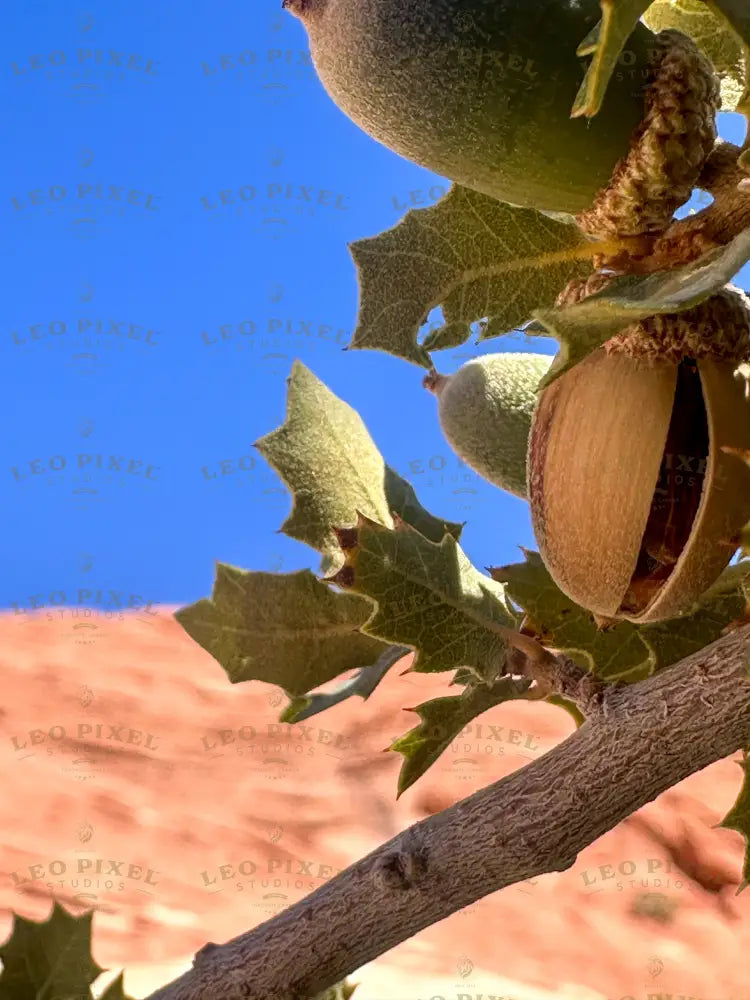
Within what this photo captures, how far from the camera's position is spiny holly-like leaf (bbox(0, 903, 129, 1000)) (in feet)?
2.20

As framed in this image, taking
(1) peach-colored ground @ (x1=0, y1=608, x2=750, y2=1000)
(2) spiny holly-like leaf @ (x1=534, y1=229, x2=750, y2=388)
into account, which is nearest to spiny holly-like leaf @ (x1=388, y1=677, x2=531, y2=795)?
(2) spiny holly-like leaf @ (x1=534, y1=229, x2=750, y2=388)

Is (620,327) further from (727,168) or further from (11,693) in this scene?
(11,693)

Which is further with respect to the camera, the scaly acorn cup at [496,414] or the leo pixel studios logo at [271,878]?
the leo pixel studios logo at [271,878]

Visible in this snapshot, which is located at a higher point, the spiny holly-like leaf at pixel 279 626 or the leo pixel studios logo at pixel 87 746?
the leo pixel studios logo at pixel 87 746

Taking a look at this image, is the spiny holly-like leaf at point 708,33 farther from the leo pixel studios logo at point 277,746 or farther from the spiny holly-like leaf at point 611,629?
the leo pixel studios logo at point 277,746

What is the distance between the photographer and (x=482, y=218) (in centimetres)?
44

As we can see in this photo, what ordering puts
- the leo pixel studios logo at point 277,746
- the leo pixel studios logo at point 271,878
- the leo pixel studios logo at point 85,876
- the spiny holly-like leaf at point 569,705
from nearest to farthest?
the spiny holly-like leaf at point 569,705 → the leo pixel studios logo at point 85,876 → the leo pixel studios logo at point 271,878 → the leo pixel studios logo at point 277,746

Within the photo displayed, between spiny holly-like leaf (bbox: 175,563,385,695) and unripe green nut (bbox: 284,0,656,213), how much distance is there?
0.27 metres

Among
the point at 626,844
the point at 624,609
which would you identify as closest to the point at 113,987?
the point at 624,609

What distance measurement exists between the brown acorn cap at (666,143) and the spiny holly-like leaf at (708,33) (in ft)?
0.32

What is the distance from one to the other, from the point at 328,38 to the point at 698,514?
0.73 ft

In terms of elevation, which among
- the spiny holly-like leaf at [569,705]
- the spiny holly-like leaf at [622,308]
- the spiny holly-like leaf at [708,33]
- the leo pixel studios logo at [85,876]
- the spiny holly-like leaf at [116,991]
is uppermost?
the leo pixel studios logo at [85,876]

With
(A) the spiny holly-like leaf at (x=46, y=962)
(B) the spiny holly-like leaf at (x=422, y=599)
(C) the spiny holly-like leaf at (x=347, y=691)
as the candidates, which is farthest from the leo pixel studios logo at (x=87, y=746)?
(B) the spiny holly-like leaf at (x=422, y=599)

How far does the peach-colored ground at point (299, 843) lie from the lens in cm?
311
